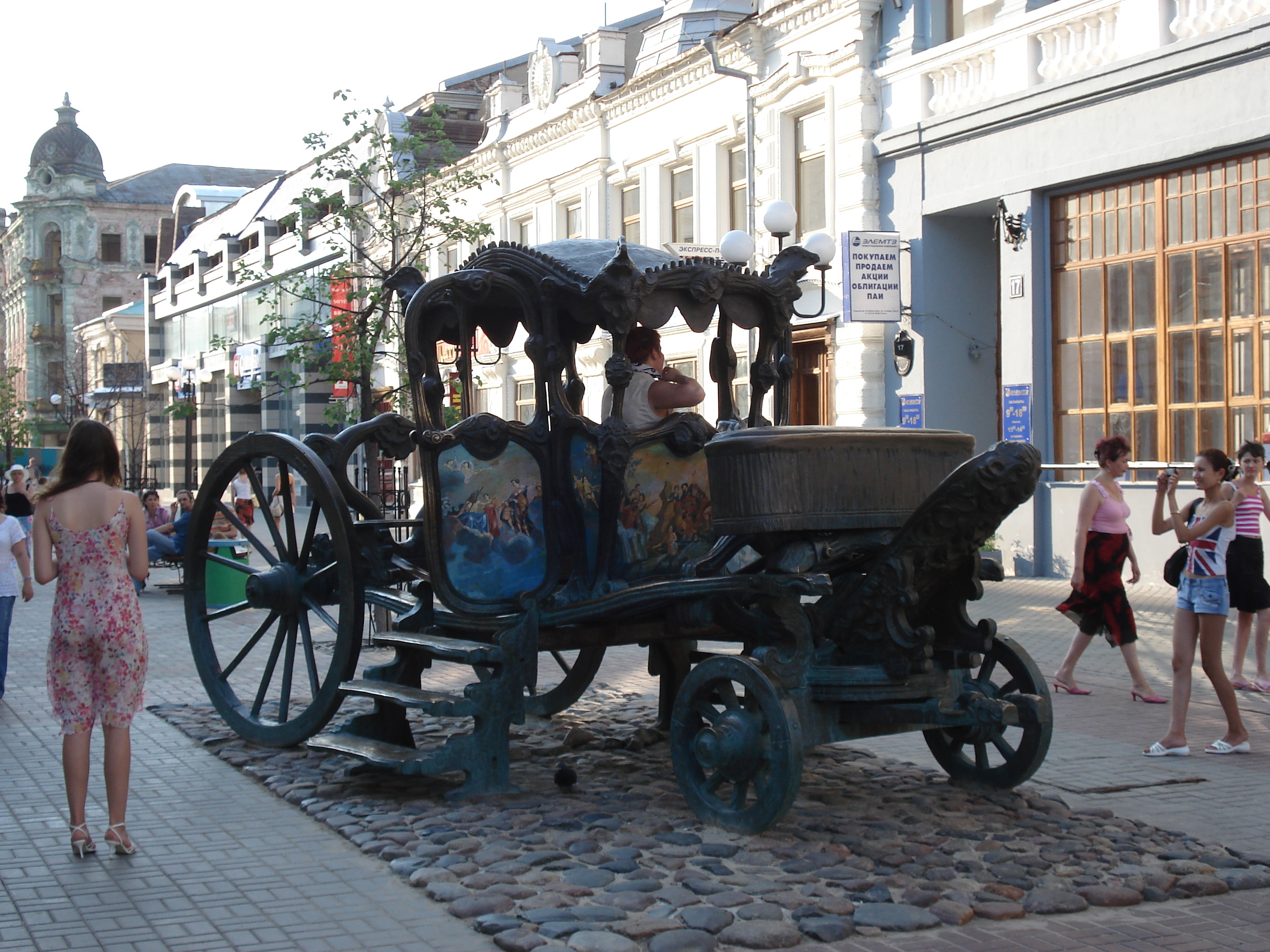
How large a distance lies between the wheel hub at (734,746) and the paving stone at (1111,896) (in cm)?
128

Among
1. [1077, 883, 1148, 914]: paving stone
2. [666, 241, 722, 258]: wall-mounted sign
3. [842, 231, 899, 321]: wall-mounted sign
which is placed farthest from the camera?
[666, 241, 722, 258]: wall-mounted sign

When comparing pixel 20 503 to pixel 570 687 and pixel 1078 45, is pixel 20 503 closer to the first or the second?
pixel 570 687

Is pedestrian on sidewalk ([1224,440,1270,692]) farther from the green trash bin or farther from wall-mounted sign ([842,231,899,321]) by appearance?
the green trash bin

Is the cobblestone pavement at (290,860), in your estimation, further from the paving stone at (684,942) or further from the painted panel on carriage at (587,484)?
the painted panel on carriage at (587,484)

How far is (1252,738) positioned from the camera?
7.86 meters

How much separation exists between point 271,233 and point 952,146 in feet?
99.9

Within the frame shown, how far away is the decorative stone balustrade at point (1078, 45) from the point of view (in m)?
15.4

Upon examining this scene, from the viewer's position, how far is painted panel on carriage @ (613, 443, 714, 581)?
6.87 meters

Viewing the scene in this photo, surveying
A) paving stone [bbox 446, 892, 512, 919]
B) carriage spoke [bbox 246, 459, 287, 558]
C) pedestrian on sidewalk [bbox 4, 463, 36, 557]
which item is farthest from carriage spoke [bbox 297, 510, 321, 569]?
pedestrian on sidewalk [bbox 4, 463, 36, 557]

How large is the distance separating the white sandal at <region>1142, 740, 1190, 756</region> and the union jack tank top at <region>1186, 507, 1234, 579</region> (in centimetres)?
87

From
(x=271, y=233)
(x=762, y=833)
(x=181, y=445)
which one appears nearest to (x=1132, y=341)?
(x=762, y=833)

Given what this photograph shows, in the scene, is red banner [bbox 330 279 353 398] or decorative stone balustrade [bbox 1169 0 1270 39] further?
red banner [bbox 330 279 353 398]

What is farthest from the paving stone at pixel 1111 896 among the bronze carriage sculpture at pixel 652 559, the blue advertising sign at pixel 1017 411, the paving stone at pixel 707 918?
the blue advertising sign at pixel 1017 411

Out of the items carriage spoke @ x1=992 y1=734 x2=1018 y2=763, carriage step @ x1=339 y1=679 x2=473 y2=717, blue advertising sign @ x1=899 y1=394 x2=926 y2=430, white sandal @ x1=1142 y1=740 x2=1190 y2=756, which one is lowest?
white sandal @ x1=1142 y1=740 x2=1190 y2=756
